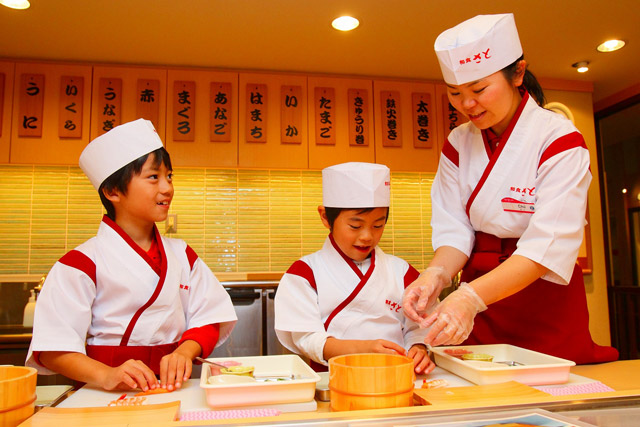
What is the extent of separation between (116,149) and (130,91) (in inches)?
102

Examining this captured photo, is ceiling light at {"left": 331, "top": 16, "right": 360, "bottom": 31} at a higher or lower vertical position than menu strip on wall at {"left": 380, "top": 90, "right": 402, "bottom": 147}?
higher

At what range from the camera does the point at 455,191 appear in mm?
1506

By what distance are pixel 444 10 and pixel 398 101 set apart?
1.07m

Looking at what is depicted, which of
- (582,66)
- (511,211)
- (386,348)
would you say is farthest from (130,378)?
(582,66)

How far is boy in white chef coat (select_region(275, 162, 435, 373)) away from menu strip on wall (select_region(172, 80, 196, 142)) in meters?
2.40

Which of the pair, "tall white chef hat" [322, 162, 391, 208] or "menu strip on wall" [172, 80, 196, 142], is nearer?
"tall white chef hat" [322, 162, 391, 208]

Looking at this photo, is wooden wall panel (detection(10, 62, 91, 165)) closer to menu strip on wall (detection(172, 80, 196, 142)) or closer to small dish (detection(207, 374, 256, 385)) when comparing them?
menu strip on wall (detection(172, 80, 196, 142))

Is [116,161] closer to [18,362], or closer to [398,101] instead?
A: [18,362]

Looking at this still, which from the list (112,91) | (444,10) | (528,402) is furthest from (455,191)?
(112,91)

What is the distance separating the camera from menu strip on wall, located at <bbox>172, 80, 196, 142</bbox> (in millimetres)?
3721

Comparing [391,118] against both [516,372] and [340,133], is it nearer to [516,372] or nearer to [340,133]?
[340,133]

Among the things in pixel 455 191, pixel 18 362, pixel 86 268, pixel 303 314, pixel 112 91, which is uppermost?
pixel 112 91

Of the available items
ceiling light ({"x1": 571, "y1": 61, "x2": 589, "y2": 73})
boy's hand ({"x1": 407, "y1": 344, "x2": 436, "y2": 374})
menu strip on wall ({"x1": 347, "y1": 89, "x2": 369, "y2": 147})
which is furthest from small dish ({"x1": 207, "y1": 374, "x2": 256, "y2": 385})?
ceiling light ({"x1": 571, "y1": 61, "x2": 589, "y2": 73})

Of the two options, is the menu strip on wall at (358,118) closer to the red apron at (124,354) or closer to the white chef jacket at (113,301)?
the white chef jacket at (113,301)
